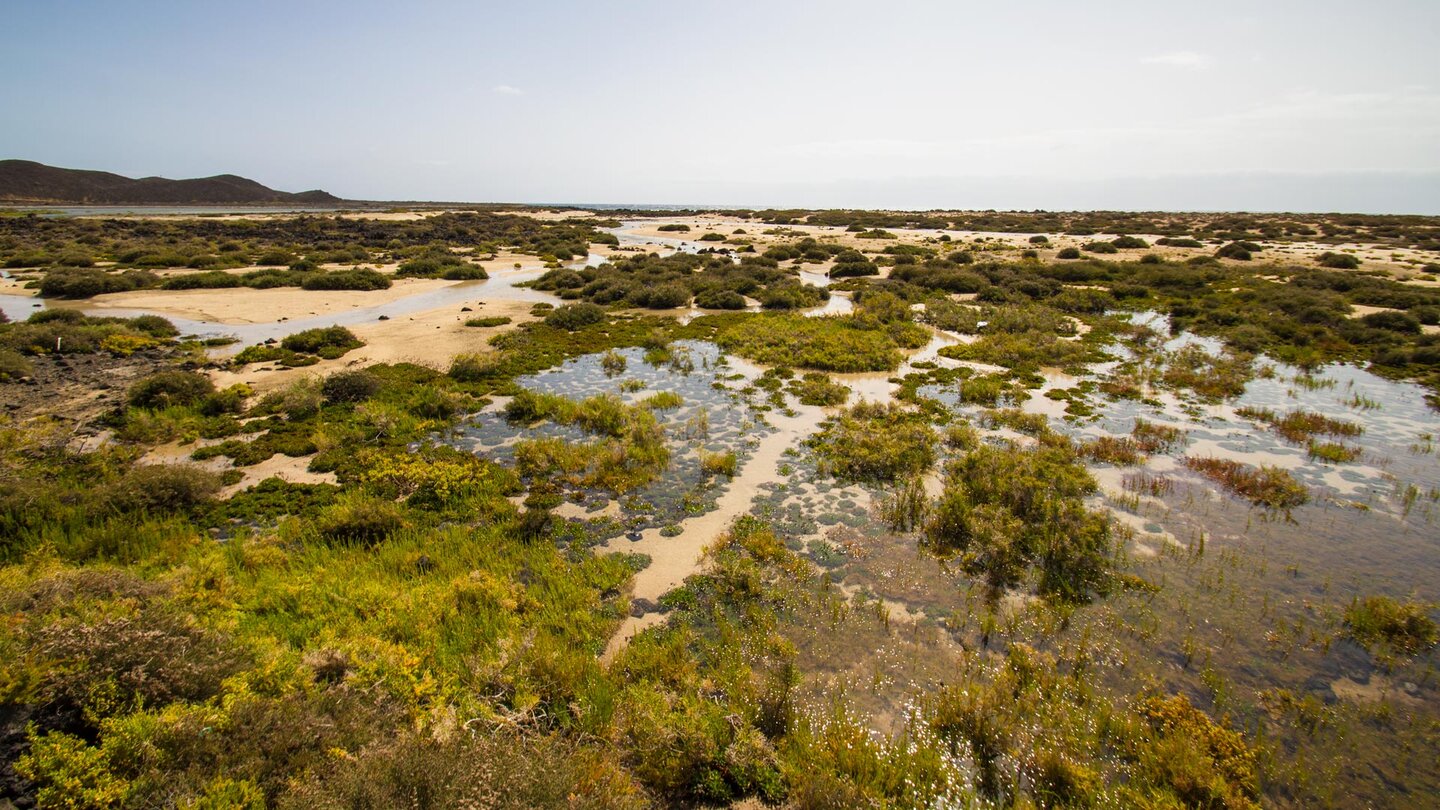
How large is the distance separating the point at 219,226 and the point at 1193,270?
351ft

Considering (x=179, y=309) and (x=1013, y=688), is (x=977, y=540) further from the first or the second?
(x=179, y=309)

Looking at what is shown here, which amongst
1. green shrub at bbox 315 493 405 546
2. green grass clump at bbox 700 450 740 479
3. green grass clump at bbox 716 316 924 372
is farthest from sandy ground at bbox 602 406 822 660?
green grass clump at bbox 716 316 924 372

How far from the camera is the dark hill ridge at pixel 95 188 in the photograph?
5743 inches

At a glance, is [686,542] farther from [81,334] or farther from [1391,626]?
[81,334]

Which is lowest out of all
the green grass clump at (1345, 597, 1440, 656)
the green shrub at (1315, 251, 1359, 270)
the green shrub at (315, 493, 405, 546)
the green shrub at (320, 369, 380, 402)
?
the green grass clump at (1345, 597, 1440, 656)

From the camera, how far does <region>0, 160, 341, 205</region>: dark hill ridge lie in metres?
146

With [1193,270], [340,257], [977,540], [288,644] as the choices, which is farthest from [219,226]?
[1193,270]

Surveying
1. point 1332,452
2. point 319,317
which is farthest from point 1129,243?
point 319,317

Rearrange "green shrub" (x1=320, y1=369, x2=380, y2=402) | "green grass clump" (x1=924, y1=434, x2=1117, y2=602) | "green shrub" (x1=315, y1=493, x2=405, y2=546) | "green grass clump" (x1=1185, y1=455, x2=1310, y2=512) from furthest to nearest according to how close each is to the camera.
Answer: "green shrub" (x1=320, y1=369, x2=380, y2=402), "green grass clump" (x1=1185, y1=455, x2=1310, y2=512), "green shrub" (x1=315, y1=493, x2=405, y2=546), "green grass clump" (x1=924, y1=434, x2=1117, y2=602)

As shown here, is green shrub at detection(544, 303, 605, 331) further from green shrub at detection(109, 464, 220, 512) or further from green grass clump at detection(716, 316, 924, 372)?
green shrub at detection(109, 464, 220, 512)

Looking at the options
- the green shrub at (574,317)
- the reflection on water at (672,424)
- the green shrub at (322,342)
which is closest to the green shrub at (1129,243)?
the reflection on water at (672,424)

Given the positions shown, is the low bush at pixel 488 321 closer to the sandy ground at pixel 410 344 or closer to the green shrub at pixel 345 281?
the sandy ground at pixel 410 344

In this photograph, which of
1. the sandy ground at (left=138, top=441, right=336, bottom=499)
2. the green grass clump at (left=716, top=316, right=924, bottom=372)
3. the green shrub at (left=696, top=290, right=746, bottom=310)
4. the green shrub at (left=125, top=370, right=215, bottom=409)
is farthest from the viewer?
the green shrub at (left=696, top=290, right=746, bottom=310)

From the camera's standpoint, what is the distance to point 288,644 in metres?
7.16
